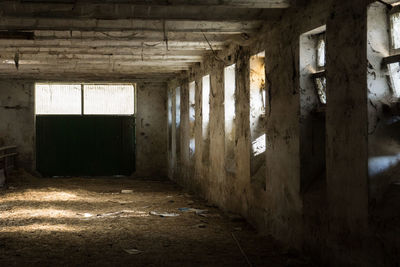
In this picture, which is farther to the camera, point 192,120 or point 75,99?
point 75,99

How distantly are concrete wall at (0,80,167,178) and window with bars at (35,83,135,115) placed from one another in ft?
1.17

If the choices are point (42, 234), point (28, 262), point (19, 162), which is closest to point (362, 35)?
point (28, 262)

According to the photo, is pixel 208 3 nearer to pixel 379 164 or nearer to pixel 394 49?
pixel 394 49

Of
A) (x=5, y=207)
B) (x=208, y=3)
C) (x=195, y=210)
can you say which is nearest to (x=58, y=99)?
(x=5, y=207)

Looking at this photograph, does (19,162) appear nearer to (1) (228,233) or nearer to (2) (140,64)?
(2) (140,64)

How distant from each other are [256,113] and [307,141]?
6.76ft

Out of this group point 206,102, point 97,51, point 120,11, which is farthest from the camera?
point 206,102

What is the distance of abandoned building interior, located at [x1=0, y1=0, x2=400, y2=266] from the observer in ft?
14.1

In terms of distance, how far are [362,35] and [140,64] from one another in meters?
7.78

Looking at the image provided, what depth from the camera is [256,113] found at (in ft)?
25.0

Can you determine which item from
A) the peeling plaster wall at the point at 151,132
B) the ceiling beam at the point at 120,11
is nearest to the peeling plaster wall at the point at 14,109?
the peeling plaster wall at the point at 151,132

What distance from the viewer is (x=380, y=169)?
4258mm

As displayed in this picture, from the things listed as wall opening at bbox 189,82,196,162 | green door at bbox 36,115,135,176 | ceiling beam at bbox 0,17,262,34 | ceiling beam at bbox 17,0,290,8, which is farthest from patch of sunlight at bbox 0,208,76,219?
green door at bbox 36,115,135,176

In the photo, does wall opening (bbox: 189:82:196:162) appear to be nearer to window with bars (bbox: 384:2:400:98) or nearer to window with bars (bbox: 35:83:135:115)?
window with bars (bbox: 35:83:135:115)
